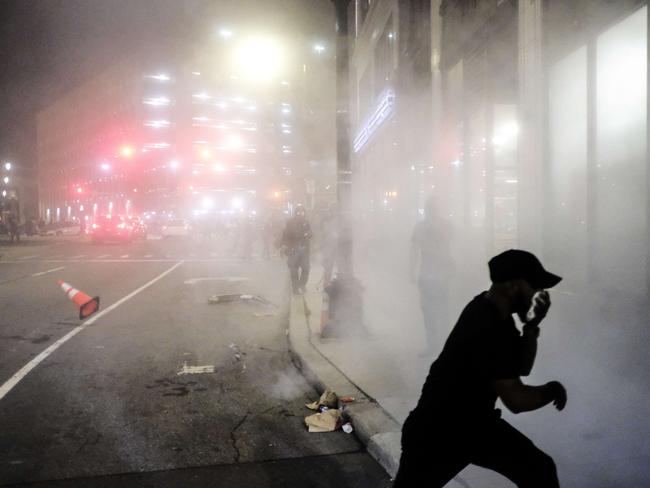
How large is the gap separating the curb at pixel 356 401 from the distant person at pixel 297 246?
2.78 metres

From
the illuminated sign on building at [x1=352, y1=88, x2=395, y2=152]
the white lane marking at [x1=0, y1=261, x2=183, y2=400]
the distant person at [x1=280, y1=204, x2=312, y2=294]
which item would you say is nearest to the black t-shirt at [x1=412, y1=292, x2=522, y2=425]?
the white lane marking at [x1=0, y1=261, x2=183, y2=400]

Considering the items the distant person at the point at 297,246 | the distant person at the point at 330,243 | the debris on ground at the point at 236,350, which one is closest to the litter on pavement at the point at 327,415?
the debris on ground at the point at 236,350

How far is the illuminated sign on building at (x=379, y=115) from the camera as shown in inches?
440

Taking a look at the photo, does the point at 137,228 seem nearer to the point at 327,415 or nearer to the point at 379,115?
the point at 379,115

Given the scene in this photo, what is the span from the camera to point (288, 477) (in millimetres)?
3248

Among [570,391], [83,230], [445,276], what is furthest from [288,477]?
[83,230]

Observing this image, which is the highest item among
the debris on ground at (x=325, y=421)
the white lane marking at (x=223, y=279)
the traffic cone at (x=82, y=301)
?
the traffic cone at (x=82, y=301)

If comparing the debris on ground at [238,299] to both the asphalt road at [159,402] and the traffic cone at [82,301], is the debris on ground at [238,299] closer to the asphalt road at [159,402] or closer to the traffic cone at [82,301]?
the asphalt road at [159,402]

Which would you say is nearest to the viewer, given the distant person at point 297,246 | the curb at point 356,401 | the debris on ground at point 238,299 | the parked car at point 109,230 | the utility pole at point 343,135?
the curb at point 356,401

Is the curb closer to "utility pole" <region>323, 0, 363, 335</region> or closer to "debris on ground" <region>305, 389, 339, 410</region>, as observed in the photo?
"debris on ground" <region>305, 389, 339, 410</region>

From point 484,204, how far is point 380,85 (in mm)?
8619

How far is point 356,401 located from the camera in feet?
14.4

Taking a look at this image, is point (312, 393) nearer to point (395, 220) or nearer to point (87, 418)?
point (87, 418)

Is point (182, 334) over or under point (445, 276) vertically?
under
